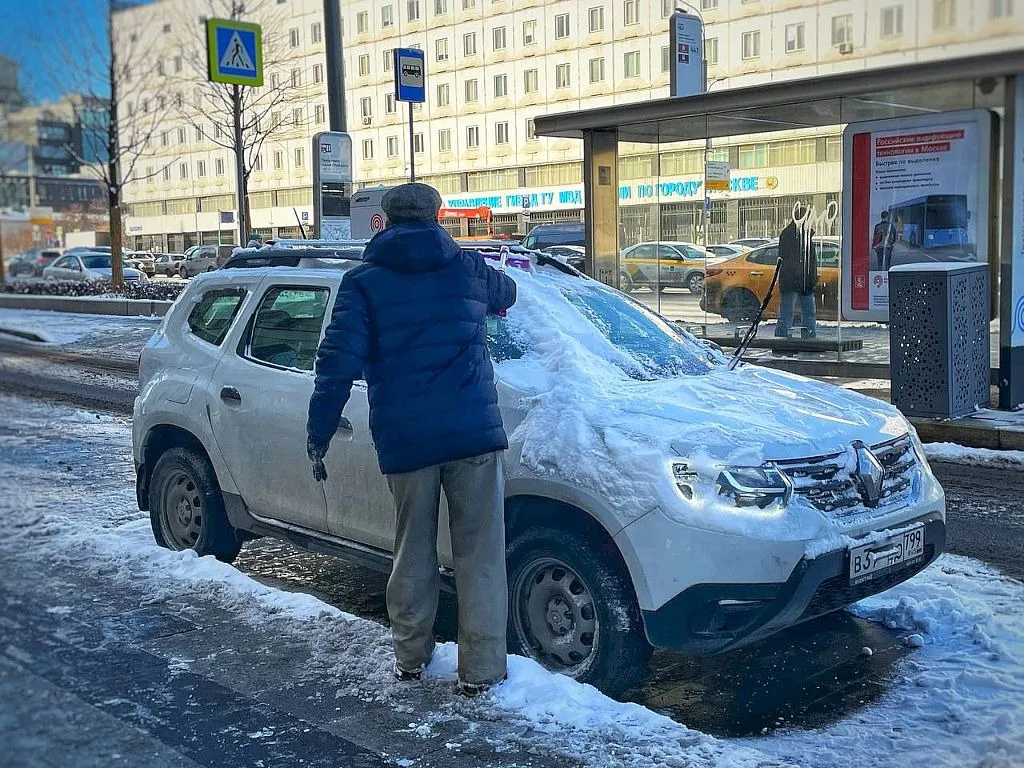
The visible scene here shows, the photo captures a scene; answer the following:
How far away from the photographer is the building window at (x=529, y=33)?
51.6 metres

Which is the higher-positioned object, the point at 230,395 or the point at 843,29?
the point at 843,29

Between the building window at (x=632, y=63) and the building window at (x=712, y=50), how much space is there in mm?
9276

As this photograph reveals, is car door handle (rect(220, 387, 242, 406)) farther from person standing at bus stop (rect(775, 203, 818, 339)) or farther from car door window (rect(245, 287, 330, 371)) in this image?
person standing at bus stop (rect(775, 203, 818, 339))

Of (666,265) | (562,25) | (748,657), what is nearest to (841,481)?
(748,657)

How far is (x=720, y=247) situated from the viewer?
1548 centimetres

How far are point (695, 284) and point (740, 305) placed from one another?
702 mm

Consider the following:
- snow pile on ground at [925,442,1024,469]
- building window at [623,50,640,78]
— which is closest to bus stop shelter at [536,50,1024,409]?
snow pile on ground at [925,442,1024,469]

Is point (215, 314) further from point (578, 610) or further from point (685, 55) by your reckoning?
point (685, 55)

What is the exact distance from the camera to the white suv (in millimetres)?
3699

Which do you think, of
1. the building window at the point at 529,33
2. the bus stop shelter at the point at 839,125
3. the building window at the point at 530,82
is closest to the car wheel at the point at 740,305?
the bus stop shelter at the point at 839,125

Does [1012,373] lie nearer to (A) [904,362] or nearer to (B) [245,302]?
(A) [904,362]

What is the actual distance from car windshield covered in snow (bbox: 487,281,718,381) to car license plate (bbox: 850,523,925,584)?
1.20 metres

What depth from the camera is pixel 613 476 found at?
3818mm

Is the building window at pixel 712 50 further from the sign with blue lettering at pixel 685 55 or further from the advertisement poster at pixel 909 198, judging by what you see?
the advertisement poster at pixel 909 198
